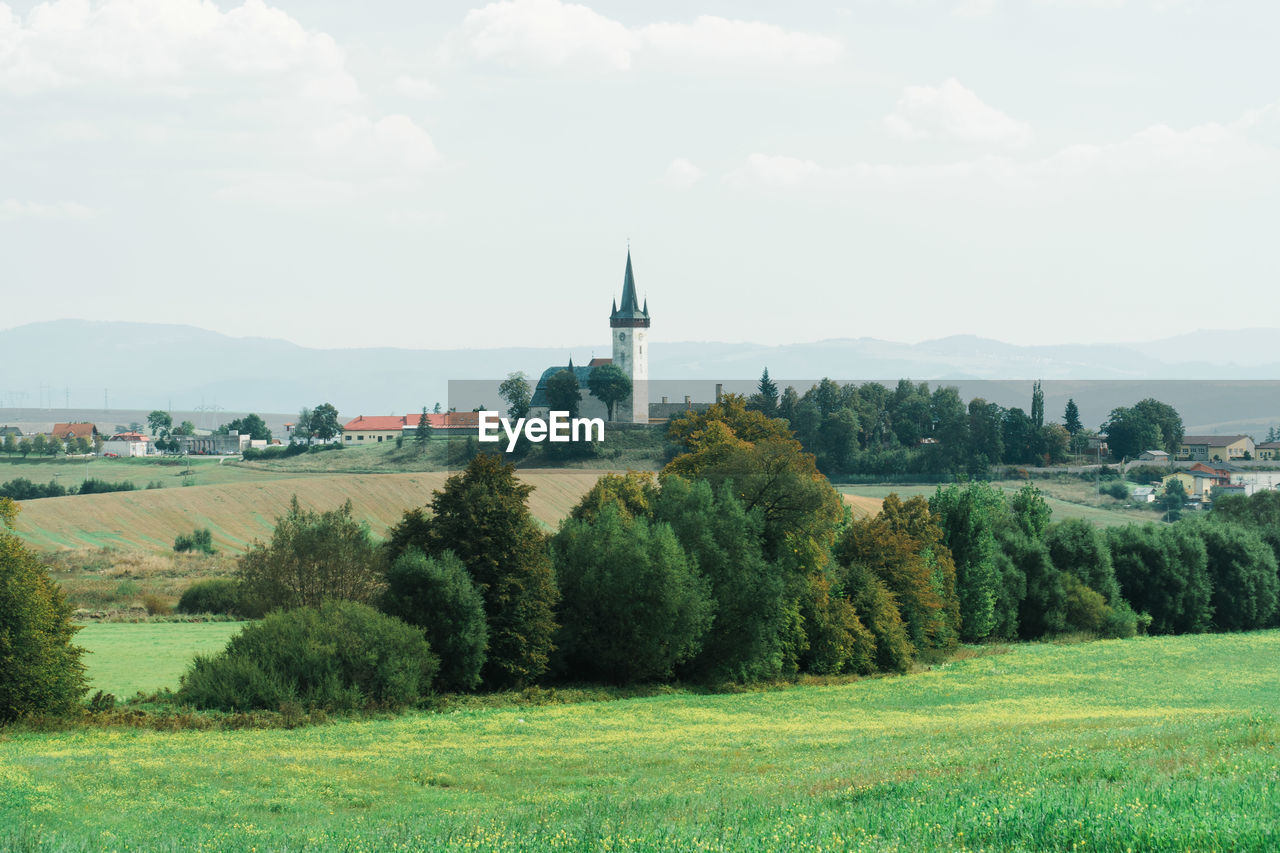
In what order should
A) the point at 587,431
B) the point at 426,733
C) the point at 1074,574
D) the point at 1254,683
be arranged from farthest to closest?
the point at 587,431 → the point at 1074,574 → the point at 1254,683 → the point at 426,733

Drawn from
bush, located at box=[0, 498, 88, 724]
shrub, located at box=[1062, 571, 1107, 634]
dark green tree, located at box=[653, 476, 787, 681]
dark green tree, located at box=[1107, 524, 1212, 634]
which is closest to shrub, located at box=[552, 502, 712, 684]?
dark green tree, located at box=[653, 476, 787, 681]

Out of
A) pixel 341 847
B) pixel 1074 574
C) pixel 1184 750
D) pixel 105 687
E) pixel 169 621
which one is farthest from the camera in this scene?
pixel 1074 574

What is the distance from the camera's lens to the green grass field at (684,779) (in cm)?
→ 1628

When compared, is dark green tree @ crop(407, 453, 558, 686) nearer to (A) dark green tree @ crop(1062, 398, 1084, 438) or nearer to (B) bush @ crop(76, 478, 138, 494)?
(B) bush @ crop(76, 478, 138, 494)

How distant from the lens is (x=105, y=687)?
135 feet

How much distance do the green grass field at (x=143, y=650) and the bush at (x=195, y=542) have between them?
3690cm

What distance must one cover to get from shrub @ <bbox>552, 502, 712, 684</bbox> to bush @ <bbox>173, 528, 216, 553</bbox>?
5829 centimetres

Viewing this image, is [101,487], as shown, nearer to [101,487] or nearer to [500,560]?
[101,487]

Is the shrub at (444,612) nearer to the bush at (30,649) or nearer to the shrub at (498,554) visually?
the shrub at (498,554)

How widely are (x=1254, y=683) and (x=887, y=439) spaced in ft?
408

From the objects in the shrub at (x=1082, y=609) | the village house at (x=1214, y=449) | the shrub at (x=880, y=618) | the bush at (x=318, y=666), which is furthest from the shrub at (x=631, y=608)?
the village house at (x=1214, y=449)

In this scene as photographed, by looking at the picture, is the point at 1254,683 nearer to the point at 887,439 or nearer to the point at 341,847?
the point at 341,847

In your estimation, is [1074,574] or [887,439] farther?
[887,439]

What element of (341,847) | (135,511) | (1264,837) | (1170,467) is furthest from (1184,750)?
(1170,467)
